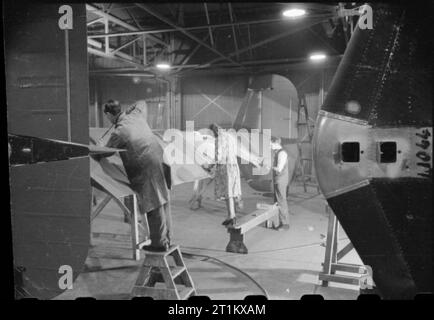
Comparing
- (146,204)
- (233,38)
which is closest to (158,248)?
(146,204)

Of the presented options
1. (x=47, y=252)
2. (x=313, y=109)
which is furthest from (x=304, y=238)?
(x=313, y=109)

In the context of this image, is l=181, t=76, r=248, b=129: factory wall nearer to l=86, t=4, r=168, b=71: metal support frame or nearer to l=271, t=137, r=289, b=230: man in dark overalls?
l=86, t=4, r=168, b=71: metal support frame

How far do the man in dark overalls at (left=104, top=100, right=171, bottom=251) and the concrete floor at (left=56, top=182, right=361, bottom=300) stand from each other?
1114 millimetres

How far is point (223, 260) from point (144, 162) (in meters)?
2.46

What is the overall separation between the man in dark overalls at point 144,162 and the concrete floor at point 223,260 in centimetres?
111

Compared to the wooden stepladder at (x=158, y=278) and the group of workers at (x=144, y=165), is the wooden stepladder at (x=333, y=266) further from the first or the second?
the group of workers at (x=144, y=165)

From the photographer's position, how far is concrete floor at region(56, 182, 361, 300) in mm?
4344

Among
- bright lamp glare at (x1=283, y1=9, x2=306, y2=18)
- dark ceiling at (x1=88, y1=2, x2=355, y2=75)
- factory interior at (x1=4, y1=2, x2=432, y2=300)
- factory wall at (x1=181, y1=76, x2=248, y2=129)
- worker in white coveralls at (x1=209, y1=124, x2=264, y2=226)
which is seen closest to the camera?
factory interior at (x1=4, y1=2, x2=432, y2=300)

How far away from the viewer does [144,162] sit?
376 centimetres

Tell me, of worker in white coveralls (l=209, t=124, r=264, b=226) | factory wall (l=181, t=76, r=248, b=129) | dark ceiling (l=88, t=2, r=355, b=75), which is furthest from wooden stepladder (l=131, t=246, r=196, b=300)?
factory wall (l=181, t=76, r=248, b=129)

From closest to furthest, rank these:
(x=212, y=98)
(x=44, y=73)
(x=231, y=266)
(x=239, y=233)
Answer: (x=44, y=73), (x=231, y=266), (x=239, y=233), (x=212, y=98)

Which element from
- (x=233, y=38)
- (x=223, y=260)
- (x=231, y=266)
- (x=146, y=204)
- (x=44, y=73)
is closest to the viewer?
(x=44, y=73)

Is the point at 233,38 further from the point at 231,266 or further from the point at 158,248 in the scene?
the point at 158,248

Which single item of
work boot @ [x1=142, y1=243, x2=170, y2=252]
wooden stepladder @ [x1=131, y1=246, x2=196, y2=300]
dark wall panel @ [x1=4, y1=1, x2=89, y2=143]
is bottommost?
wooden stepladder @ [x1=131, y1=246, x2=196, y2=300]
